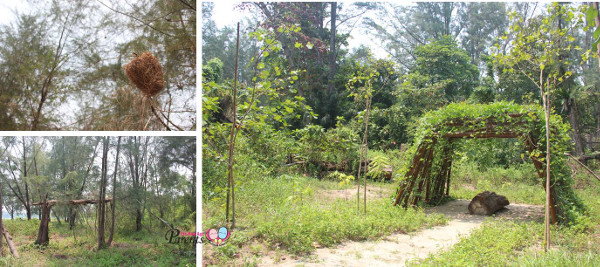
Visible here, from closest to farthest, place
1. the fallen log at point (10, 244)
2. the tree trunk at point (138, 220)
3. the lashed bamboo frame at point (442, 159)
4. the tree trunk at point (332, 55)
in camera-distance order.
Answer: the fallen log at point (10, 244) → the tree trunk at point (138, 220) → the lashed bamboo frame at point (442, 159) → the tree trunk at point (332, 55)

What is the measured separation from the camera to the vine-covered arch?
14.9 feet

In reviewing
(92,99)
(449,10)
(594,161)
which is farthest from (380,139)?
(92,99)

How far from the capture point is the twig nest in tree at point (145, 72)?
5.95 ft

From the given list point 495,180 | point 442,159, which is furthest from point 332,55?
point 442,159

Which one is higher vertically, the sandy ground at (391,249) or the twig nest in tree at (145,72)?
the twig nest in tree at (145,72)

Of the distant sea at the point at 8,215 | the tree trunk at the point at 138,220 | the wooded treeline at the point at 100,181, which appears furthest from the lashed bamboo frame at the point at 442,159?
the distant sea at the point at 8,215

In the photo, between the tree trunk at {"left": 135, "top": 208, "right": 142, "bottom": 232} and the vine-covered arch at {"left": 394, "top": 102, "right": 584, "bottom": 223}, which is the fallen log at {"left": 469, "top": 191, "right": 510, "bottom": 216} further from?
the tree trunk at {"left": 135, "top": 208, "right": 142, "bottom": 232}

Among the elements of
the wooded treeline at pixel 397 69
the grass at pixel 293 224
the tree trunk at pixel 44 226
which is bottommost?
the grass at pixel 293 224

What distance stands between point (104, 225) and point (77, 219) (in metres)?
0.12

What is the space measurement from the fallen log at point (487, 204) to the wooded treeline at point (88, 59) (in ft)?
16.5

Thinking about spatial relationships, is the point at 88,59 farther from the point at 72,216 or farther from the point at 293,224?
the point at 293,224

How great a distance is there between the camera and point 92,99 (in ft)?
7.35

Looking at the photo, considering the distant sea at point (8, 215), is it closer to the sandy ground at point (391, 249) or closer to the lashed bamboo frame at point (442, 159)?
the sandy ground at point (391, 249)

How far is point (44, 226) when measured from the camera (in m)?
1.65
